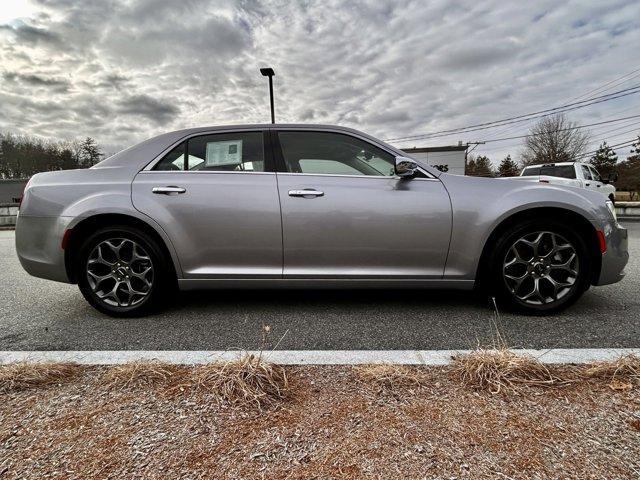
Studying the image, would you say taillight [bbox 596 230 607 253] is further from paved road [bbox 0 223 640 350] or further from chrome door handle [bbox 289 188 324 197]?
chrome door handle [bbox 289 188 324 197]

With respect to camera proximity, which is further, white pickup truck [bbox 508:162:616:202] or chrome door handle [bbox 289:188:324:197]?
white pickup truck [bbox 508:162:616:202]

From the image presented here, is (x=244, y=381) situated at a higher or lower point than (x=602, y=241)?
lower

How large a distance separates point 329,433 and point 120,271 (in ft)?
7.46

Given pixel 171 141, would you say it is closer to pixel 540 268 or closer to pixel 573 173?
pixel 540 268

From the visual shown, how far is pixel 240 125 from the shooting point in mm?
3146

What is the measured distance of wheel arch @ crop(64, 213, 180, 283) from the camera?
289 centimetres

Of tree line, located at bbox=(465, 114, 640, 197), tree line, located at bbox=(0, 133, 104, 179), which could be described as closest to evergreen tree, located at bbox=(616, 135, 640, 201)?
tree line, located at bbox=(465, 114, 640, 197)

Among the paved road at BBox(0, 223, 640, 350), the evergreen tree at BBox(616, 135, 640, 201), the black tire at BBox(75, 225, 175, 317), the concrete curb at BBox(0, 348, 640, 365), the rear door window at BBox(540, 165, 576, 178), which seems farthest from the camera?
the evergreen tree at BBox(616, 135, 640, 201)

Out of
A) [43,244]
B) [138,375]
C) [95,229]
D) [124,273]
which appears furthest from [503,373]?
[43,244]

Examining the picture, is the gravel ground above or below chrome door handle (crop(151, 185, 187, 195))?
below

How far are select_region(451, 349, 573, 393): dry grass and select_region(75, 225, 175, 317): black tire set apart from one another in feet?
7.55

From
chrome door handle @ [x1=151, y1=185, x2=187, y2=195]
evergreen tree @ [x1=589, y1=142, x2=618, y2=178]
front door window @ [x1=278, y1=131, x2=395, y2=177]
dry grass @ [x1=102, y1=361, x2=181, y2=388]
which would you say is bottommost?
dry grass @ [x1=102, y1=361, x2=181, y2=388]

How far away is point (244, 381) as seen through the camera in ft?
5.77

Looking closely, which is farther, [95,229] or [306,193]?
[95,229]
